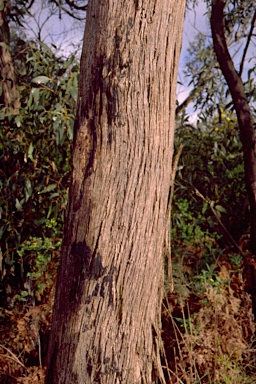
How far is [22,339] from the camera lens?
14.9 ft

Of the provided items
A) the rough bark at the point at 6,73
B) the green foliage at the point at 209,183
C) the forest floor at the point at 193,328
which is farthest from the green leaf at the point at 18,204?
the green foliage at the point at 209,183

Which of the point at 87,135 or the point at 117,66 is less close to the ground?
the point at 117,66

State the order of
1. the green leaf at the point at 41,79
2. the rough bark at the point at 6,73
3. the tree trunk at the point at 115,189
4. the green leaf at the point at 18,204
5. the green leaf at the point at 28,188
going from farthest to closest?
the rough bark at the point at 6,73, the green leaf at the point at 18,204, the green leaf at the point at 28,188, the green leaf at the point at 41,79, the tree trunk at the point at 115,189

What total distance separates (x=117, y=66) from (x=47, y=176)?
2180mm

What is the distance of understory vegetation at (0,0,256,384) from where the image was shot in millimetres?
4125

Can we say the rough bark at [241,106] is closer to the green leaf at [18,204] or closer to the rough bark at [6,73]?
the rough bark at [6,73]

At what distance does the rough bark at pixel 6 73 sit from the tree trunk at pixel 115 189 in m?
2.35

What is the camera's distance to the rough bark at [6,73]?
4.68m

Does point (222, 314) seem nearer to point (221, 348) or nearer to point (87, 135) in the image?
point (221, 348)

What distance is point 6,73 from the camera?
Result: 15.6 feet

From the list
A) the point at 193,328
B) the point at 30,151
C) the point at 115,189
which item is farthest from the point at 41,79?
the point at 193,328

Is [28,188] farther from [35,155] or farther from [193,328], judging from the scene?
[193,328]

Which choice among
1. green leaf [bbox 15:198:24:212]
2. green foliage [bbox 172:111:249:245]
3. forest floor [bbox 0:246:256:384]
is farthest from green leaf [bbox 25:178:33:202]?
green foliage [bbox 172:111:249:245]

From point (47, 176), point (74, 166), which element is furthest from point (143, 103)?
point (47, 176)
